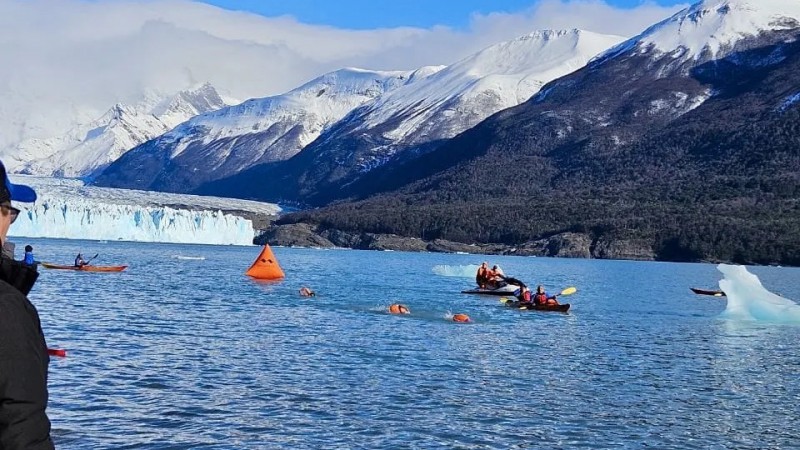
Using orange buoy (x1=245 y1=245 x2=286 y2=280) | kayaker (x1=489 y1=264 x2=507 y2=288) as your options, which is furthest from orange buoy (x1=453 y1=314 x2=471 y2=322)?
orange buoy (x1=245 y1=245 x2=286 y2=280)

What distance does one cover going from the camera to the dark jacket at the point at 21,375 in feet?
16.9

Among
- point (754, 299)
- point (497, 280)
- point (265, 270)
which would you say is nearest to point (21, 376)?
point (754, 299)

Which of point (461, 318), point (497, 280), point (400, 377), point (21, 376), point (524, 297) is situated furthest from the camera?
point (497, 280)

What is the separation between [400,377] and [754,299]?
32323 millimetres

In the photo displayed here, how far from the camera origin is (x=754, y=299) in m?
53.5

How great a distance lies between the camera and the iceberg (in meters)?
51.8

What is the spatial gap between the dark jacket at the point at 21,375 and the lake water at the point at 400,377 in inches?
543

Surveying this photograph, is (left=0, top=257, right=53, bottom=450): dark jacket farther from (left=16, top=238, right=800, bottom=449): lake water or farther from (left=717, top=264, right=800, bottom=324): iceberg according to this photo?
(left=717, top=264, right=800, bottom=324): iceberg

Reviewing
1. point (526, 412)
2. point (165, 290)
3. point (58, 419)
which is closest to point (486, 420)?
point (526, 412)

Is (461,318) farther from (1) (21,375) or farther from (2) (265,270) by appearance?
(1) (21,375)

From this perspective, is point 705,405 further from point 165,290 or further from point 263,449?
point 165,290

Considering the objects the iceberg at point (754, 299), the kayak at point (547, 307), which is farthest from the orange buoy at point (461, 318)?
the iceberg at point (754, 299)

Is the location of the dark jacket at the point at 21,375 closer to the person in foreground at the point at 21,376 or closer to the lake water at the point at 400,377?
the person in foreground at the point at 21,376

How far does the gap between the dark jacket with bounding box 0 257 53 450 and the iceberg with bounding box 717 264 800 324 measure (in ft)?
160
